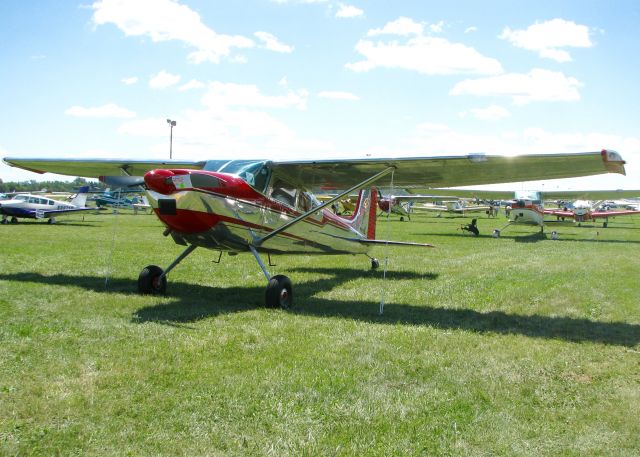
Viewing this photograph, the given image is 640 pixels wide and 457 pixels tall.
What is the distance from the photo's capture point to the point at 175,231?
8422mm

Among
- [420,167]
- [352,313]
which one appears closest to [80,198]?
[420,167]

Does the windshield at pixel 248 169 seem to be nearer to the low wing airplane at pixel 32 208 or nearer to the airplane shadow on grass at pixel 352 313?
the airplane shadow on grass at pixel 352 313

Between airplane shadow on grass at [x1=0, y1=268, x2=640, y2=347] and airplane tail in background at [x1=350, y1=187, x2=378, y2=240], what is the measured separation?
3.01 m

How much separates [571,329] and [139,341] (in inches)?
221

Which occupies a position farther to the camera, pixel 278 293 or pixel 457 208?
pixel 457 208

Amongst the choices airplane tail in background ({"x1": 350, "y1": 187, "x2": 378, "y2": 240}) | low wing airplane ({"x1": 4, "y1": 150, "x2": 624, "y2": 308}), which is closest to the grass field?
low wing airplane ({"x1": 4, "y1": 150, "x2": 624, "y2": 308})

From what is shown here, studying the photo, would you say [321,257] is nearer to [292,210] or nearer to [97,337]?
[292,210]

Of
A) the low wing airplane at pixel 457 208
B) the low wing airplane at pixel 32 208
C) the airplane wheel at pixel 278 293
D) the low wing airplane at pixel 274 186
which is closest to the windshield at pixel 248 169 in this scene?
the low wing airplane at pixel 274 186

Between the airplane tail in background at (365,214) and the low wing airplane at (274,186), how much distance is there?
1.83m

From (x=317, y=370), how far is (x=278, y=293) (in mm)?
3408

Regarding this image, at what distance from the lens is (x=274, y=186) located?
9633 millimetres

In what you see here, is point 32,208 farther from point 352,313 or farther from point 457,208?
point 457,208

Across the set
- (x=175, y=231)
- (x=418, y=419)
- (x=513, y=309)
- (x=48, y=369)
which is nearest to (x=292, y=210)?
(x=175, y=231)

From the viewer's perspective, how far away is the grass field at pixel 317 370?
11.9 ft
